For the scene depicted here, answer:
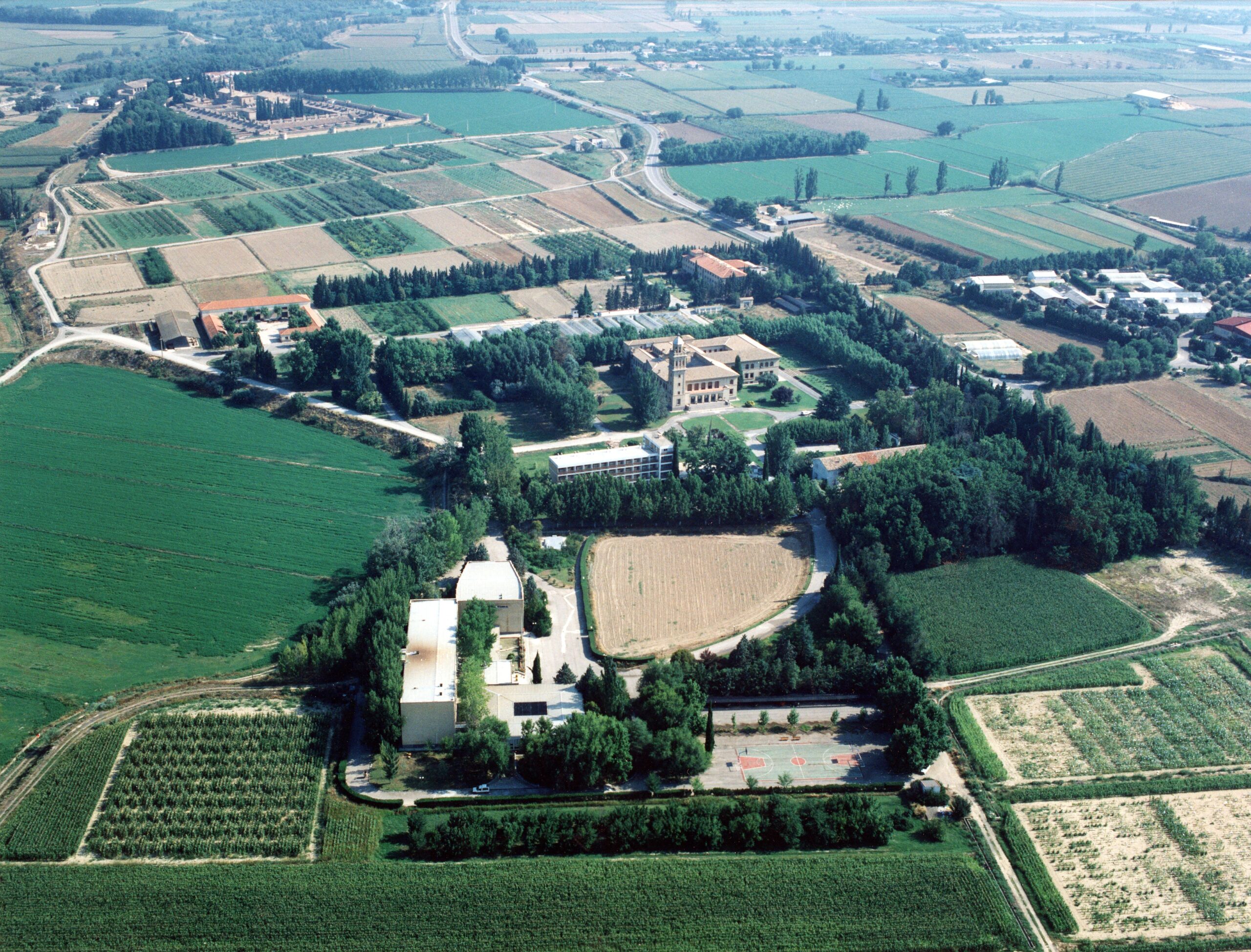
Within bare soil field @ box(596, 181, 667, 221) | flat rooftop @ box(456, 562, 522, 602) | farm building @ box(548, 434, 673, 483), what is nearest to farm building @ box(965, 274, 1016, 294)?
bare soil field @ box(596, 181, 667, 221)

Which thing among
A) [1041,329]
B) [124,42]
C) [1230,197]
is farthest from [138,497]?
[124,42]

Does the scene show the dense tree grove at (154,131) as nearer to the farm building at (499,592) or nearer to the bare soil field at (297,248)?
the bare soil field at (297,248)

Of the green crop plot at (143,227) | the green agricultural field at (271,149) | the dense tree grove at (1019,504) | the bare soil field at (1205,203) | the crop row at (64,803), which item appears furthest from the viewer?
the green agricultural field at (271,149)

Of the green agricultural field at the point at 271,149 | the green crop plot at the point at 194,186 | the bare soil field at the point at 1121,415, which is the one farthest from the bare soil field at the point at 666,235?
the green crop plot at the point at 194,186

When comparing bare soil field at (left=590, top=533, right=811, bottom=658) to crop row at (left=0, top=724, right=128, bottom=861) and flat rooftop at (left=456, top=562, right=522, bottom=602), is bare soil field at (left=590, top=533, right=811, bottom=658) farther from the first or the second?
crop row at (left=0, top=724, right=128, bottom=861)

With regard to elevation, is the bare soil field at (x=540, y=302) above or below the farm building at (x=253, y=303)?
below

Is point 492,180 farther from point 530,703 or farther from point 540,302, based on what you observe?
point 530,703
